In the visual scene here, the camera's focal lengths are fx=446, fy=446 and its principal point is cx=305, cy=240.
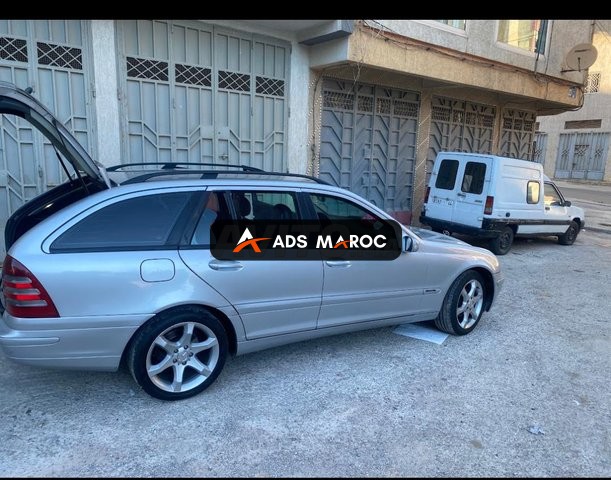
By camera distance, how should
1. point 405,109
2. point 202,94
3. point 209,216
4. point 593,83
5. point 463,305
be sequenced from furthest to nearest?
point 593,83, point 405,109, point 202,94, point 463,305, point 209,216

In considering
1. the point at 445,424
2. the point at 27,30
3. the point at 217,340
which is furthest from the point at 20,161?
the point at 445,424

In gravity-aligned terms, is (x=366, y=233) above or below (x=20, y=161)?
below

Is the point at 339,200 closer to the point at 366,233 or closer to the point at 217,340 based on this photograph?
the point at 366,233

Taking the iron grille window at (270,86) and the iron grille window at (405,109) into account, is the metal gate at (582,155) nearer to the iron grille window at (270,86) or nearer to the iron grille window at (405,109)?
the iron grille window at (405,109)

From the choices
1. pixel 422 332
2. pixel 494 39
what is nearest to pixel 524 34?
pixel 494 39

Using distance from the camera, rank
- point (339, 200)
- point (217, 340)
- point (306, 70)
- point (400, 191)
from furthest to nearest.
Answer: point (400, 191) < point (306, 70) < point (339, 200) < point (217, 340)

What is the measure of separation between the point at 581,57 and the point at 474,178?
666 cm

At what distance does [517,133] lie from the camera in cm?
1366

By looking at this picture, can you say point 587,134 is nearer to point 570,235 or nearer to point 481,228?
point 570,235

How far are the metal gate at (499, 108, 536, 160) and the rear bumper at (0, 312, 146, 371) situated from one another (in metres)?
12.8

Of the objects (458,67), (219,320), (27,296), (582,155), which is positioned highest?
(458,67)

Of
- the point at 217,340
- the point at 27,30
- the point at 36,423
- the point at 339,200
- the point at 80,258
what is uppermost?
the point at 27,30

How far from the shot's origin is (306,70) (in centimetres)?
859

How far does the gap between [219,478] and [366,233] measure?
2.16 m
